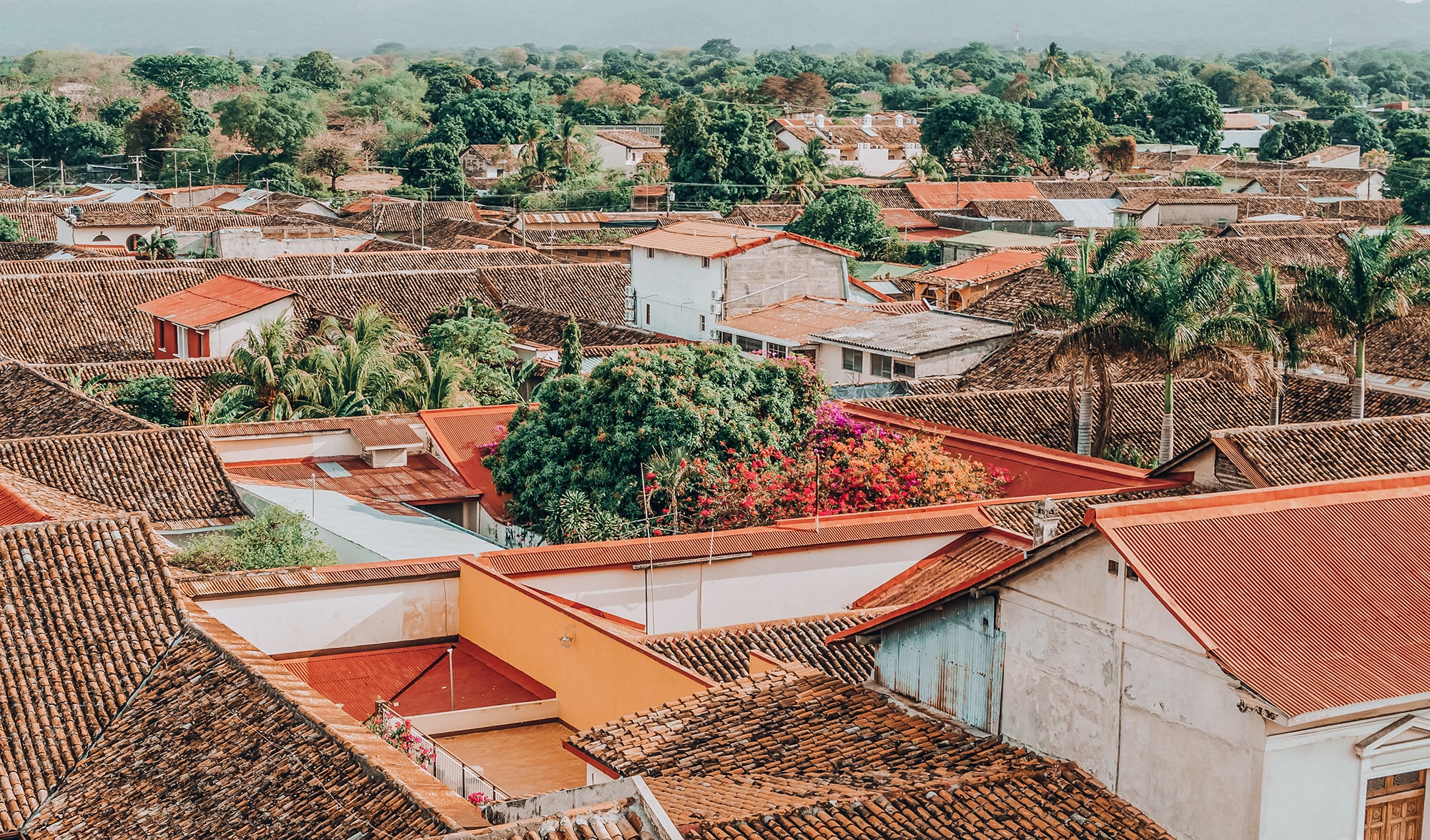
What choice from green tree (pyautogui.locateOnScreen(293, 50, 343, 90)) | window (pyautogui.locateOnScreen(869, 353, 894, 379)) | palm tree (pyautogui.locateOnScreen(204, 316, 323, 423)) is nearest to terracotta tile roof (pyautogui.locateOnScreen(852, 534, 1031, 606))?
window (pyautogui.locateOnScreen(869, 353, 894, 379))

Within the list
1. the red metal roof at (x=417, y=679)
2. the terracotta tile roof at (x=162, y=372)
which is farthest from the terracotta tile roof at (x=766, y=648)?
the terracotta tile roof at (x=162, y=372)

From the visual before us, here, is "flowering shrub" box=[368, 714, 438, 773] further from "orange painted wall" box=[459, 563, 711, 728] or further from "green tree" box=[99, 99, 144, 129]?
"green tree" box=[99, 99, 144, 129]

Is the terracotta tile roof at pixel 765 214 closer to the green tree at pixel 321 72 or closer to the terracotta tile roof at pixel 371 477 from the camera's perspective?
the terracotta tile roof at pixel 371 477

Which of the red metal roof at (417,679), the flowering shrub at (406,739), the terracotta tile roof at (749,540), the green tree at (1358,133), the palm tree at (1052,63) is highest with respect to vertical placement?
the palm tree at (1052,63)

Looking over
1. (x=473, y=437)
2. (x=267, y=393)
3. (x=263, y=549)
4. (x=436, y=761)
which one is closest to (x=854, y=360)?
(x=473, y=437)

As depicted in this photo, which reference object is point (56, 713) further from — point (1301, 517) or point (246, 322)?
point (246, 322)

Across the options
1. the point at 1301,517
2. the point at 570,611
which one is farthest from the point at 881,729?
the point at 570,611
